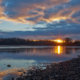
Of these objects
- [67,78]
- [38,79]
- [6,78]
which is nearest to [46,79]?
[38,79]

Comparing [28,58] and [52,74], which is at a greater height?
[52,74]

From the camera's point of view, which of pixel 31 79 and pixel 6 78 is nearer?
pixel 31 79

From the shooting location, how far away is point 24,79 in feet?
36.3

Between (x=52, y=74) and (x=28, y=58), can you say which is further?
(x=28, y=58)

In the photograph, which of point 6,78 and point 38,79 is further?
point 6,78

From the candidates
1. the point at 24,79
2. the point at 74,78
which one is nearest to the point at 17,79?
the point at 24,79

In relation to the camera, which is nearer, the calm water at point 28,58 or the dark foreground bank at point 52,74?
the dark foreground bank at point 52,74

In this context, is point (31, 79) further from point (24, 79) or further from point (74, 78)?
point (74, 78)

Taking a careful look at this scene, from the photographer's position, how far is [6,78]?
40.3ft

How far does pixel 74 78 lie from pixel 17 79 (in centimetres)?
374

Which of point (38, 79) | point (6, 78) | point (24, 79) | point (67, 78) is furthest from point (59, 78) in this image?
point (6, 78)

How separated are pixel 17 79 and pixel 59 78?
279 centimetres

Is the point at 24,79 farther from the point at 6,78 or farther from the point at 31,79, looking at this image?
the point at 6,78

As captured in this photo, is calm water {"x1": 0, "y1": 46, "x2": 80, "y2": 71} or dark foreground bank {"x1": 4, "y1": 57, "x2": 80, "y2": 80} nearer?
dark foreground bank {"x1": 4, "y1": 57, "x2": 80, "y2": 80}
